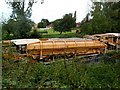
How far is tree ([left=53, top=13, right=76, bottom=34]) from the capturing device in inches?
256

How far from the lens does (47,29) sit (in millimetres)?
7934

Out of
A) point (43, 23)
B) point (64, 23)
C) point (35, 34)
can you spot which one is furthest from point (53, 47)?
point (35, 34)

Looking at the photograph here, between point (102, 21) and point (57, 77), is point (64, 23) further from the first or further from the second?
point (57, 77)

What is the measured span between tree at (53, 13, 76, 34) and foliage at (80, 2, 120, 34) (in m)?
0.56

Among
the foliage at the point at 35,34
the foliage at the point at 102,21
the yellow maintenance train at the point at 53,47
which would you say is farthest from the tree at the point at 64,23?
the yellow maintenance train at the point at 53,47

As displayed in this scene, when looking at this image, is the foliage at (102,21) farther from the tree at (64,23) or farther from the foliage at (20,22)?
the foliage at (20,22)

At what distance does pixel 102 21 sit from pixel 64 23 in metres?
1.44

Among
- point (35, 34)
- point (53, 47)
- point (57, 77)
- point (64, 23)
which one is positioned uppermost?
point (64, 23)

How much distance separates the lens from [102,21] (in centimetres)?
647

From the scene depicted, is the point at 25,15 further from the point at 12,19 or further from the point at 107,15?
the point at 107,15

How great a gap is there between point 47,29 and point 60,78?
5981 millimetres

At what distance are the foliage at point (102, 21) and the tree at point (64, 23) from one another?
56 cm

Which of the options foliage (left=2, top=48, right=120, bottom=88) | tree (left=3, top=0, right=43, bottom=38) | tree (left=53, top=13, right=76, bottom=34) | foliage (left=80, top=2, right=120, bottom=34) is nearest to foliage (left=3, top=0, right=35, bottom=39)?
tree (left=3, top=0, right=43, bottom=38)

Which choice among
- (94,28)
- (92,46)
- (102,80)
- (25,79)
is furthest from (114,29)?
(25,79)
